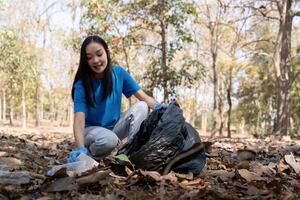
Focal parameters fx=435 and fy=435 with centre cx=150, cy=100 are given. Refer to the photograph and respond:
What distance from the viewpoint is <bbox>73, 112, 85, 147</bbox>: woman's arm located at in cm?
296

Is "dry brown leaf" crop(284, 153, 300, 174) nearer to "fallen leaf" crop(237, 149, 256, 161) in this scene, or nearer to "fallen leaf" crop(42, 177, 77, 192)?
"fallen leaf" crop(237, 149, 256, 161)

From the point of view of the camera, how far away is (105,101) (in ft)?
10.9

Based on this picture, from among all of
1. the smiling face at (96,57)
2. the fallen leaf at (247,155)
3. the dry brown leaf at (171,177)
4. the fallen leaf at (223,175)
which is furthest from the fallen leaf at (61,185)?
the fallen leaf at (247,155)

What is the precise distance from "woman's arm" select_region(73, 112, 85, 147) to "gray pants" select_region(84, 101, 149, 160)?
0.70 ft

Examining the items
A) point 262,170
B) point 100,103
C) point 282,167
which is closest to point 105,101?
point 100,103

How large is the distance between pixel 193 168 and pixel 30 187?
102cm

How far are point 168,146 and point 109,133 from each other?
0.69m

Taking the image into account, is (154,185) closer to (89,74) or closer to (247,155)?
(89,74)

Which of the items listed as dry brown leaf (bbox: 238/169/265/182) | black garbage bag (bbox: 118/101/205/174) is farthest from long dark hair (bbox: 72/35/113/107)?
dry brown leaf (bbox: 238/169/265/182)

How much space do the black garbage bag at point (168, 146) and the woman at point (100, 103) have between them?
0.25 m

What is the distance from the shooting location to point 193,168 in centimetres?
272

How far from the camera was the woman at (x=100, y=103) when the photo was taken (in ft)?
10.3

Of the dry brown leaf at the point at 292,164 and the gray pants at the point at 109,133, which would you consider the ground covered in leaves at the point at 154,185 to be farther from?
the gray pants at the point at 109,133

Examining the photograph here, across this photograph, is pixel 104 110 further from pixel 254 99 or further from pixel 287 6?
pixel 254 99
